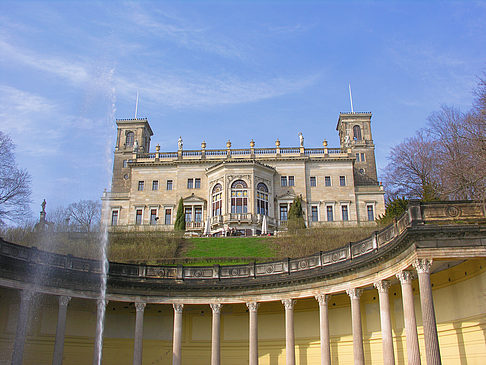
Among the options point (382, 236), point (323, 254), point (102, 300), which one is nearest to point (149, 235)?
point (102, 300)

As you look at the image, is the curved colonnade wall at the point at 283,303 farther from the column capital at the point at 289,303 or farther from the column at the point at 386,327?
the column capital at the point at 289,303

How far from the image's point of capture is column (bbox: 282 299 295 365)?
1275 inches

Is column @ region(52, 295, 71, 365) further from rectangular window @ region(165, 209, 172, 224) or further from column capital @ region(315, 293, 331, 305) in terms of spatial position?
rectangular window @ region(165, 209, 172, 224)

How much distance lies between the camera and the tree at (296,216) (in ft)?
207

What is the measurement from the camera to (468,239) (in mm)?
24844

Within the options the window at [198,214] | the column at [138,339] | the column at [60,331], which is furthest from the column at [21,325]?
the window at [198,214]

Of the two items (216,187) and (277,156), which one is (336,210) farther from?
(216,187)

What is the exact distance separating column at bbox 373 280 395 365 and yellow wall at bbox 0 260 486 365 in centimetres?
356

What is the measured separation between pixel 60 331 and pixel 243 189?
46802mm

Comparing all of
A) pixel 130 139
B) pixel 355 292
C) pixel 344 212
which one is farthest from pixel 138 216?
pixel 355 292

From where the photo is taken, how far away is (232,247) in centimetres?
5488

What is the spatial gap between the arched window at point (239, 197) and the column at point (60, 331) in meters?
43.9

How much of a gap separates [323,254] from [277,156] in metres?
48.7

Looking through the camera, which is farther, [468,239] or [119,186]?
[119,186]
